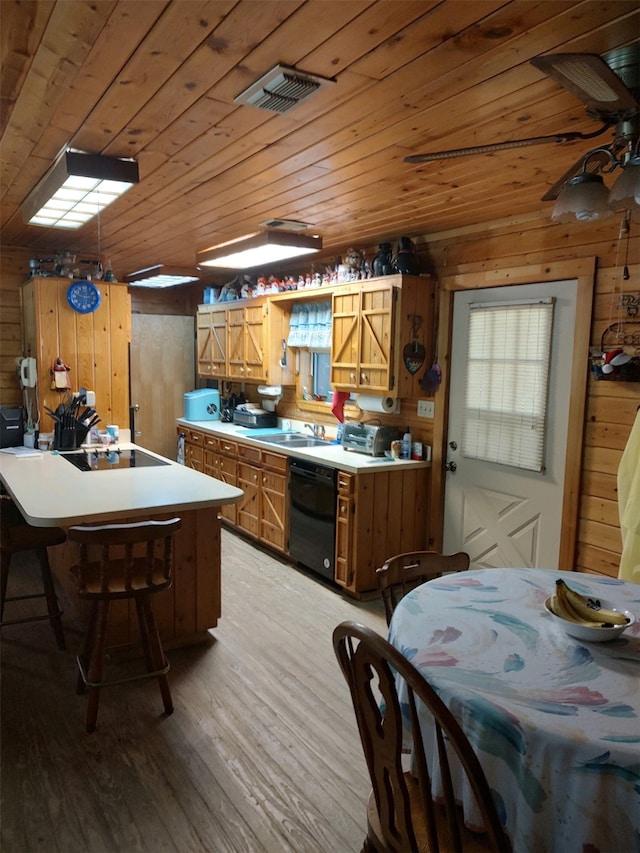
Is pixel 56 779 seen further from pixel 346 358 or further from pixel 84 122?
pixel 346 358

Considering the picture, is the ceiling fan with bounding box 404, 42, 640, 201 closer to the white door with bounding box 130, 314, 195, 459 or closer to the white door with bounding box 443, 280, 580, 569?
the white door with bounding box 443, 280, 580, 569

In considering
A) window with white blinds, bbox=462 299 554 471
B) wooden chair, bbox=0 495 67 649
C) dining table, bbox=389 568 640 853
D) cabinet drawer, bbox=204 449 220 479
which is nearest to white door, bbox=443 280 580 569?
window with white blinds, bbox=462 299 554 471

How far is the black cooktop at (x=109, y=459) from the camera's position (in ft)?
11.5

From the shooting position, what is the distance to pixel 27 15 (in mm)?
1469

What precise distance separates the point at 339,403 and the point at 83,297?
6.67ft

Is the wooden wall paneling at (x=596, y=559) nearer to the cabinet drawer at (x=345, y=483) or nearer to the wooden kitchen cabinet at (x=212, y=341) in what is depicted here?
the cabinet drawer at (x=345, y=483)

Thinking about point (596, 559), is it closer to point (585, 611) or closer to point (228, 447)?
point (585, 611)

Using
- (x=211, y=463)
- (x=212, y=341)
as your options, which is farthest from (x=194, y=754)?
(x=212, y=341)

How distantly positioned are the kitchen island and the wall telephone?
2.68ft

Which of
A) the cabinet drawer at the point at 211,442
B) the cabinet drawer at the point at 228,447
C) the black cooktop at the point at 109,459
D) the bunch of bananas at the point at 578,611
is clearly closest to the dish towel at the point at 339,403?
the cabinet drawer at the point at 228,447

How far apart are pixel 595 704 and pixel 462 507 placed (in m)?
2.59

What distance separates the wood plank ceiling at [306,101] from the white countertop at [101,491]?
149 cm

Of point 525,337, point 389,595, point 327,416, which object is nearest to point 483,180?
point 525,337

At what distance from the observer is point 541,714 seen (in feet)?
4.16
